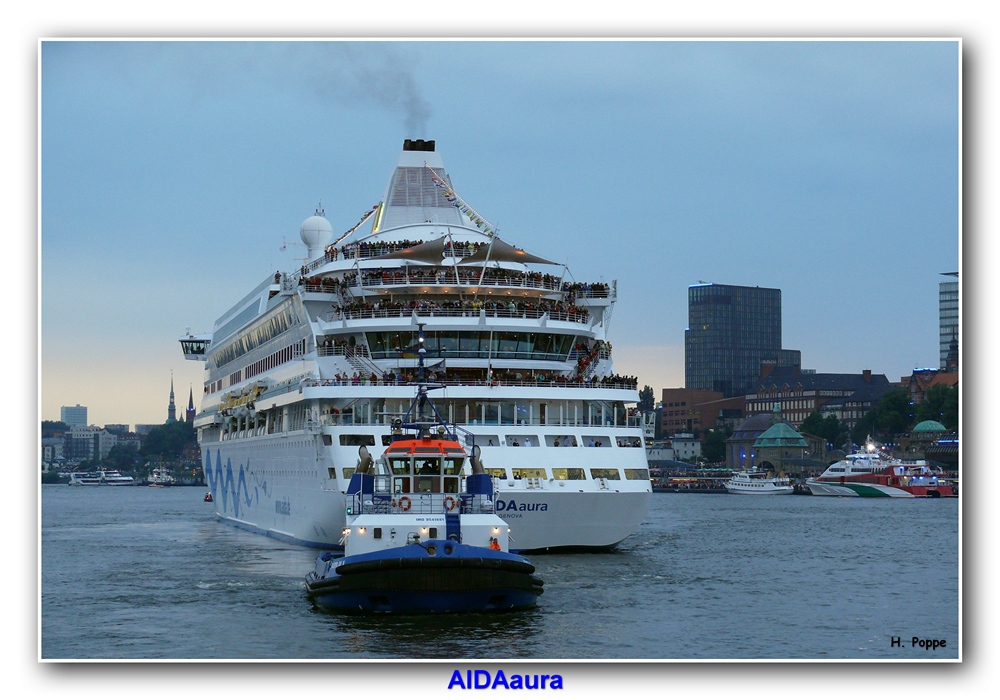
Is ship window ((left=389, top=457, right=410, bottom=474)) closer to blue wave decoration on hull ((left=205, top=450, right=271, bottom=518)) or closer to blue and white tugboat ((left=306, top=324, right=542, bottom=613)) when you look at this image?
blue and white tugboat ((left=306, top=324, right=542, bottom=613))

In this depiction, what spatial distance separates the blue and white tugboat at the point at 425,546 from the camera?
1335 inches

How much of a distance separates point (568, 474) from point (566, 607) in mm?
11390

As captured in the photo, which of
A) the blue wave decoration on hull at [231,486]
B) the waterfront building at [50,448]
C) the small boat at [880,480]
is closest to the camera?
the waterfront building at [50,448]

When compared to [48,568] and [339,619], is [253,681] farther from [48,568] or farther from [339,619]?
[48,568]

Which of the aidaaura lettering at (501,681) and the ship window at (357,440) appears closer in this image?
the aidaaura lettering at (501,681)

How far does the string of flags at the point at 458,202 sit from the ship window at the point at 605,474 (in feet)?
54.9

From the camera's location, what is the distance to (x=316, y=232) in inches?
2810

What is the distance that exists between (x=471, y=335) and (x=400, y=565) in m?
18.5

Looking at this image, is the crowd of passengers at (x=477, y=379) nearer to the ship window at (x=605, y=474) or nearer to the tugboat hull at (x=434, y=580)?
A: the ship window at (x=605, y=474)

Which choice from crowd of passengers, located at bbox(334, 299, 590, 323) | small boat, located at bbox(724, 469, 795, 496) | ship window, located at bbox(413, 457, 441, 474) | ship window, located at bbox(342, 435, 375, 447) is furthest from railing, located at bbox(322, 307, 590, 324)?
small boat, located at bbox(724, 469, 795, 496)

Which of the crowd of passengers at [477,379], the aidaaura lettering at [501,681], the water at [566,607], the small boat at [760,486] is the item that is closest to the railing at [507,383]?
the crowd of passengers at [477,379]

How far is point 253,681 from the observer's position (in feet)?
73.9
